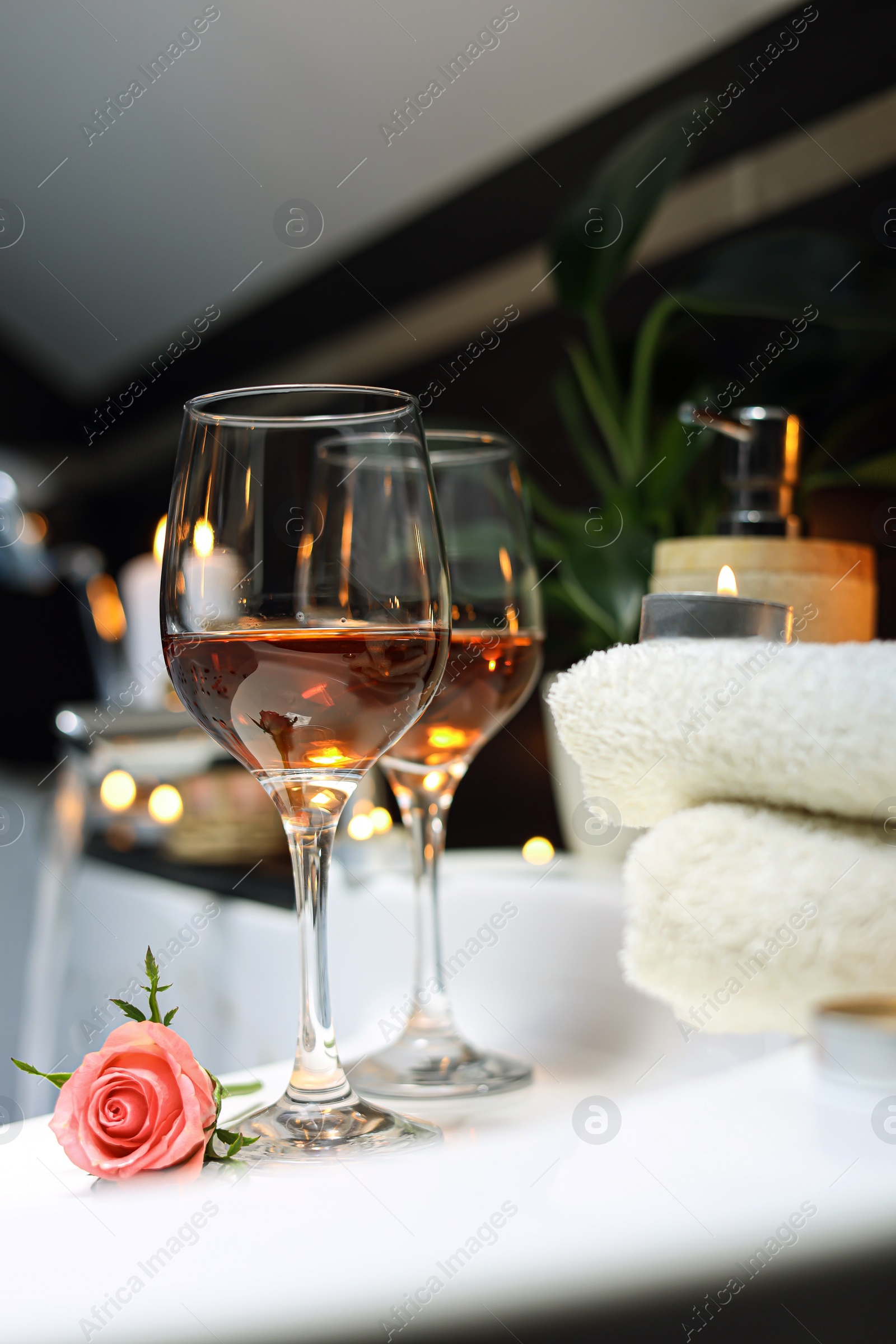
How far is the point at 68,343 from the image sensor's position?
91.2 inches

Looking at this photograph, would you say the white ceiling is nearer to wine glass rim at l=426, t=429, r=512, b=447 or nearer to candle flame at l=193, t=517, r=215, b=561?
wine glass rim at l=426, t=429, r=512, b=447

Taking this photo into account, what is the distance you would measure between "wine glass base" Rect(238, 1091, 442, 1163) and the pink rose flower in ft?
0.07

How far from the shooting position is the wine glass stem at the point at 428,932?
40cm

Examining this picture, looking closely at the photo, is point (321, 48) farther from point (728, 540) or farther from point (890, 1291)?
point (890, 1291)

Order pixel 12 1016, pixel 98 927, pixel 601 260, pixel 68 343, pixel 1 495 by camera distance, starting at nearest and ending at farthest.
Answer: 1. pixel 601 260
2. pixel 98 927
3. pixel 12 1016
4. pixel 1 495
5. pixel 68 343

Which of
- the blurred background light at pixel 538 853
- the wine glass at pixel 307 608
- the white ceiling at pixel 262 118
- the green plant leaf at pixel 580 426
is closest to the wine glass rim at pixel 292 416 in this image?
the wine glass at pixel 307 608

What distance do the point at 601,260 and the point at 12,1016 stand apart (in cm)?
132

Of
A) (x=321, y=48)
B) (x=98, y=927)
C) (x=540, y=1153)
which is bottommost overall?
(x=98, y=927)

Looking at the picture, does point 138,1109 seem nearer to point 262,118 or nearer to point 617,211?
point 617,211

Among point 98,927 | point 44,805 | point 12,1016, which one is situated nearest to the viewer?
point 98,927

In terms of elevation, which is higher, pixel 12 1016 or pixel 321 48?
pixel 321 48

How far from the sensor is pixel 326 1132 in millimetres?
287

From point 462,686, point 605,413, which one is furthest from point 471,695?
point 605,413

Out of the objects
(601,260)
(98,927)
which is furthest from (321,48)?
(98,927)
